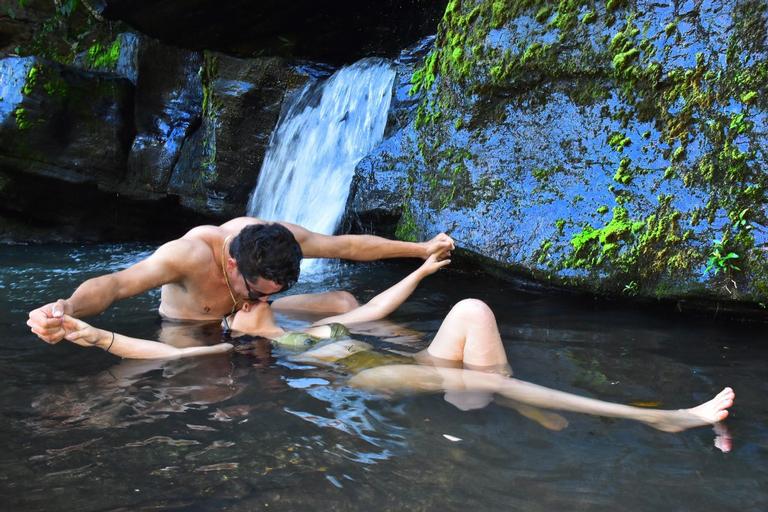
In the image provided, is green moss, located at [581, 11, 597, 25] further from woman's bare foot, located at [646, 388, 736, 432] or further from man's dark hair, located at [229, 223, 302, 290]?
Result: woman's bare foot, located at [646, 388, 736, 432]

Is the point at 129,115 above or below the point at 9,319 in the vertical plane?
above

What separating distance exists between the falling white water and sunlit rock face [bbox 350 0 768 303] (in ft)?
5.74

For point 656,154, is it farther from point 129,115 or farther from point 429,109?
point 129,115

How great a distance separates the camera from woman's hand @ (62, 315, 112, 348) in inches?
146

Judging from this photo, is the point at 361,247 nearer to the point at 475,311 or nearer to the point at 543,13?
the point at 475,311

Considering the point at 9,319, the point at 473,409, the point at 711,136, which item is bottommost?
the point at 9,319

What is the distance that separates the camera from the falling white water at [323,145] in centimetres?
856

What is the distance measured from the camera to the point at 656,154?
5.61 metres

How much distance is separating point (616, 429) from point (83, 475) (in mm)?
2414

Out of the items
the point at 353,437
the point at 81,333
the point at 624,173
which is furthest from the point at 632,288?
the point at 81,333

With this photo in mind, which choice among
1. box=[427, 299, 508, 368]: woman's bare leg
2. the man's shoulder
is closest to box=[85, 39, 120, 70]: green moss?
the man's shoulder

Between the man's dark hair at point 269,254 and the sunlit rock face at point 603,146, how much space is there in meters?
2.43

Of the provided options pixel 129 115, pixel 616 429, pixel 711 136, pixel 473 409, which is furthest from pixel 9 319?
pixel 129 115

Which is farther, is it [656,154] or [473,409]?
[656,154]
